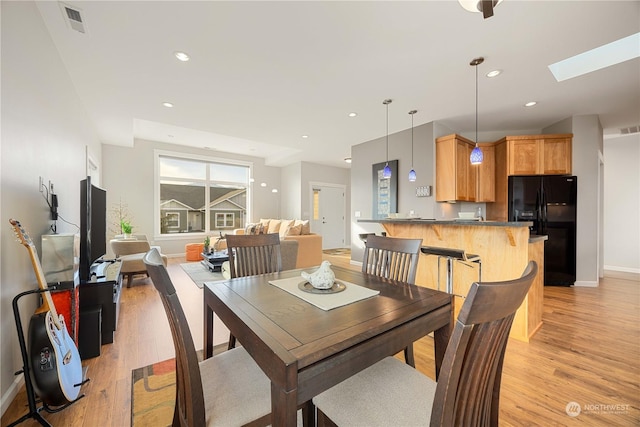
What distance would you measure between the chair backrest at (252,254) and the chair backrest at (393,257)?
0.70 metres

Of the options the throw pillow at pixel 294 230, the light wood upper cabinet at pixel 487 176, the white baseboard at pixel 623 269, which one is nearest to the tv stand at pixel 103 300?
the throw pillow at pixel 294 230

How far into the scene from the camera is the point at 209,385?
102 centimetres

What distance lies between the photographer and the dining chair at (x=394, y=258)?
1596mm

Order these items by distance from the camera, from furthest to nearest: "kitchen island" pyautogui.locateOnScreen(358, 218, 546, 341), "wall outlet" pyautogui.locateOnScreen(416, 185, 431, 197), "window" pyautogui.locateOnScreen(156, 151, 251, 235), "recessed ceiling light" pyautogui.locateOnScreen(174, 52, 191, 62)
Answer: "window" pyautogui.locateOnScreen(156, 151, 251, 235)
"wall outlet" pyautogui.locateOnScreen(416, 185, 431, 197)
"recessed ceiling light" pyautogui.locateOnScreen(174, 52, 191, 62)
"kitchen island" pyautogui.locateOnScreen(358, 218, 546, 341)

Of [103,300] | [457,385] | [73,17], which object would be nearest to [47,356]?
[103,300]

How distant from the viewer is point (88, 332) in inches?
79.1

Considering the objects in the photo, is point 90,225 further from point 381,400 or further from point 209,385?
point 381,400

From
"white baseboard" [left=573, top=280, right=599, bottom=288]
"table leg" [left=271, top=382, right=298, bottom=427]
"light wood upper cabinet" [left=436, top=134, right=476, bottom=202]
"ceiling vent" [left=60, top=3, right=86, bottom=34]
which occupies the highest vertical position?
"ceiling vent" [left=60, top=3, right=86, bottom=34]

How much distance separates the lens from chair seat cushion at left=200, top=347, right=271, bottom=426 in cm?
89

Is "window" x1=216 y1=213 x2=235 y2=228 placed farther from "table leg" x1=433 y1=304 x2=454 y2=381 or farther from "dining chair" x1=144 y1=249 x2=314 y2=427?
"table leg" x1=433 y1=304 x2=454 y2=381

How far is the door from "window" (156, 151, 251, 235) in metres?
2.16

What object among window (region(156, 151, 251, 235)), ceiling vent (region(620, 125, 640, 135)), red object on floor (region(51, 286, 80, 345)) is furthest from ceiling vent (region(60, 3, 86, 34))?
ceiling vent (region(620, 125, 640, 135))

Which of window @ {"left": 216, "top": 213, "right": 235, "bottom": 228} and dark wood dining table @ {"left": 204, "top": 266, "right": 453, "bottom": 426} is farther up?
window @ {"left": 216, "top": 213, "right": 235, "bottom": 228}

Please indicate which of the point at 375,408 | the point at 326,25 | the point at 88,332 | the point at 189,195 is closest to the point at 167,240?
the point at 189,195
